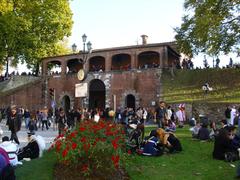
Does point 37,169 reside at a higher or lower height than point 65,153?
lower

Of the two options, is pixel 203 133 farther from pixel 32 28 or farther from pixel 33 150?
pixel 32 28

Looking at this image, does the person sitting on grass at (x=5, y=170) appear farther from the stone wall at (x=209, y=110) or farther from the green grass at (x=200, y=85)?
the green grass at (x=200, y=85)

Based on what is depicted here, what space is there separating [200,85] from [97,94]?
508 inches

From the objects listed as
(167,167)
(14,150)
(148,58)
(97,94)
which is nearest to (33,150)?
(14,150)

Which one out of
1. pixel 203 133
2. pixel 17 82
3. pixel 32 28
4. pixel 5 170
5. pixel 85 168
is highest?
pixel 32 28

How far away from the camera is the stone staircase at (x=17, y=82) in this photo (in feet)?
132

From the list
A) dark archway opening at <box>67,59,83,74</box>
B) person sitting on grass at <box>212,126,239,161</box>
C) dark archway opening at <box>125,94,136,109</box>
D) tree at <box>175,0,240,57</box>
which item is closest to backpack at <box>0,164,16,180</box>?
person sitting on grass at <box>212,126,239,161</box>

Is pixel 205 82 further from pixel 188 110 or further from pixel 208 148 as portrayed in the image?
pixel 208 148

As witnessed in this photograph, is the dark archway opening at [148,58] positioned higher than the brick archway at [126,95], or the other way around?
the dark archway opening at [148,58]

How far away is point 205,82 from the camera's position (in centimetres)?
3186

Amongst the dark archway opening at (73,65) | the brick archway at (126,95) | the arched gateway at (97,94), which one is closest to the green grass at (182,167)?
the brick archway at (126,95)

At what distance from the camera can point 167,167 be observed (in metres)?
10.0

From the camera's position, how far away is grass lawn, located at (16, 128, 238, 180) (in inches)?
352

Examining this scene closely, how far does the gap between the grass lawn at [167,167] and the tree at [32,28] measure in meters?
29.1
